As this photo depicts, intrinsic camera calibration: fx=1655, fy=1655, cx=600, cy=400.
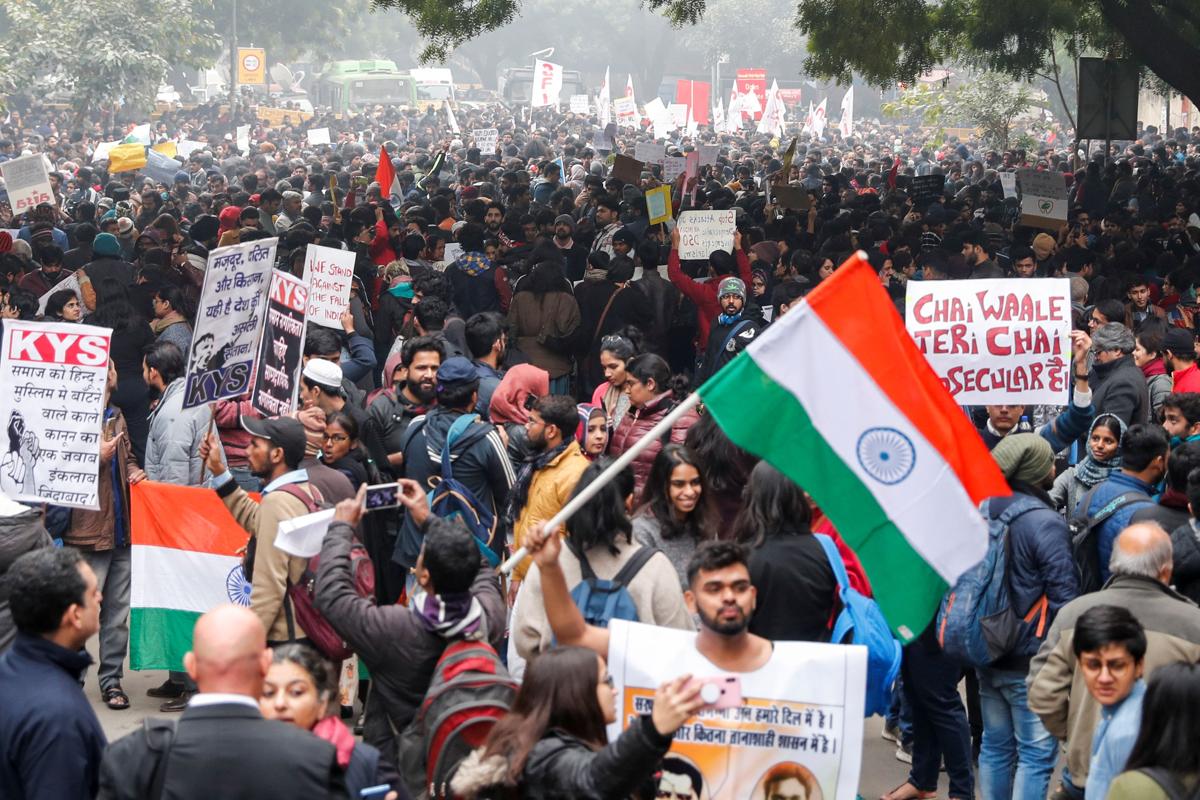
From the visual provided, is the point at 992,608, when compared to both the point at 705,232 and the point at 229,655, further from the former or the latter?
the point at 705,232

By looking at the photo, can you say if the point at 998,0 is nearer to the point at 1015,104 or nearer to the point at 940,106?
the point at 1015,104

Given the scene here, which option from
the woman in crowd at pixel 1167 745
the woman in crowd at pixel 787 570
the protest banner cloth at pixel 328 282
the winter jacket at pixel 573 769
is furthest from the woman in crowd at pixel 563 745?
the protest banner cloth at pixel 328 282

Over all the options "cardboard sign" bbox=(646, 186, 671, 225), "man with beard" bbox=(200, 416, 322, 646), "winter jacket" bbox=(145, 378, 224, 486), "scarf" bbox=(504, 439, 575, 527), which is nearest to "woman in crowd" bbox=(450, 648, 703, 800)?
"man with beard" bbox=(200, 416, 322, 646)

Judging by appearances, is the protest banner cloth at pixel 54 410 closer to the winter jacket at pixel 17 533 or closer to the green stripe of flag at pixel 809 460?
the winter jacket at pixel 17 533

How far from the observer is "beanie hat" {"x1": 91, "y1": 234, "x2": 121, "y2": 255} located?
41.2ft

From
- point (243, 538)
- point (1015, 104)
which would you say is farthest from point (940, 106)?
point (243, 538)

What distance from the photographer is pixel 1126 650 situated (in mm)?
4504

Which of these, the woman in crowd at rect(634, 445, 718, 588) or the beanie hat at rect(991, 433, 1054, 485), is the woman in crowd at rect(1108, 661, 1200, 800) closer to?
the beanie hat at rect(991, 433, 1054, 485)

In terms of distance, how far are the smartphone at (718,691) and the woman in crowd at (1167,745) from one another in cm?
99

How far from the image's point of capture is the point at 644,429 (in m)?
7.56

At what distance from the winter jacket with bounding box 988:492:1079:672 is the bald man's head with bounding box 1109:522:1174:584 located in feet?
2.00

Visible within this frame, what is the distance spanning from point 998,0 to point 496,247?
39.9 feet

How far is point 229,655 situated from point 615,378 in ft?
14.8

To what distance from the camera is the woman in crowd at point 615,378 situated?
8.10 m
